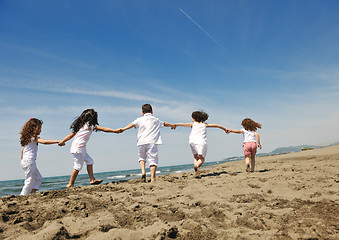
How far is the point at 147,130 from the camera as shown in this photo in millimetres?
5629

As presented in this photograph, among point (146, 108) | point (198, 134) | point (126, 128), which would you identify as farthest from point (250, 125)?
point (126, 128)

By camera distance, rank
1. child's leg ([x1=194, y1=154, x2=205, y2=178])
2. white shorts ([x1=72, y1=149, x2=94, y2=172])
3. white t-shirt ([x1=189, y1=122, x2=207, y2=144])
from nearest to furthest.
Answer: white shorts ([x1=72, y1=149, x2=94, y2=172])
child's leg ([x1=194, y1=154, x2=205, y2=178])
white t-shirt ([x1=189, y1=122, x2=207, y2=144])

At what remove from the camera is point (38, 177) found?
5.13 meters

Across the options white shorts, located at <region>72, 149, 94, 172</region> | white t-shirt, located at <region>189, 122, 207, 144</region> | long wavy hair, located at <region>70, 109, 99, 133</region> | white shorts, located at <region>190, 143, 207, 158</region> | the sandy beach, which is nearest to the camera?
the sandy beach

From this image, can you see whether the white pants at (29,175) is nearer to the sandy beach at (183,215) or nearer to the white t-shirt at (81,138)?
the white t-shirt at (81,138)

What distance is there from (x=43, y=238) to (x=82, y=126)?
3700mm

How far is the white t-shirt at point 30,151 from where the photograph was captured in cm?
505

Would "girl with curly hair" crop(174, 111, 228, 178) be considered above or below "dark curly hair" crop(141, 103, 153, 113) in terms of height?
below

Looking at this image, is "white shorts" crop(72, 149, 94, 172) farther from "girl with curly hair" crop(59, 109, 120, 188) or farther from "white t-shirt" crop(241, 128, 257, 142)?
"white t-shirt" crop(241, 128, 257, 142)

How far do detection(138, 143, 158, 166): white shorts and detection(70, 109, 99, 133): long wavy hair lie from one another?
137 centimetres

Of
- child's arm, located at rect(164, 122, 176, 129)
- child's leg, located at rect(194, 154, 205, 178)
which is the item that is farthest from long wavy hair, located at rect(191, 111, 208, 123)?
child's leg, located at rect(194, 154, 205, 178)

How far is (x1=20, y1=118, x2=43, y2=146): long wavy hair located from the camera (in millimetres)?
5098

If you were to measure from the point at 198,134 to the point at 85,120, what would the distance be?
3.12 m

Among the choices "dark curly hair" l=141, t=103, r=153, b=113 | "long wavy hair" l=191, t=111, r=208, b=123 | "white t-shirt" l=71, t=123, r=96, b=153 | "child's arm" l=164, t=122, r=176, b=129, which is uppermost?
"dark curly hair" l=141, t=103, r=153, b=113
